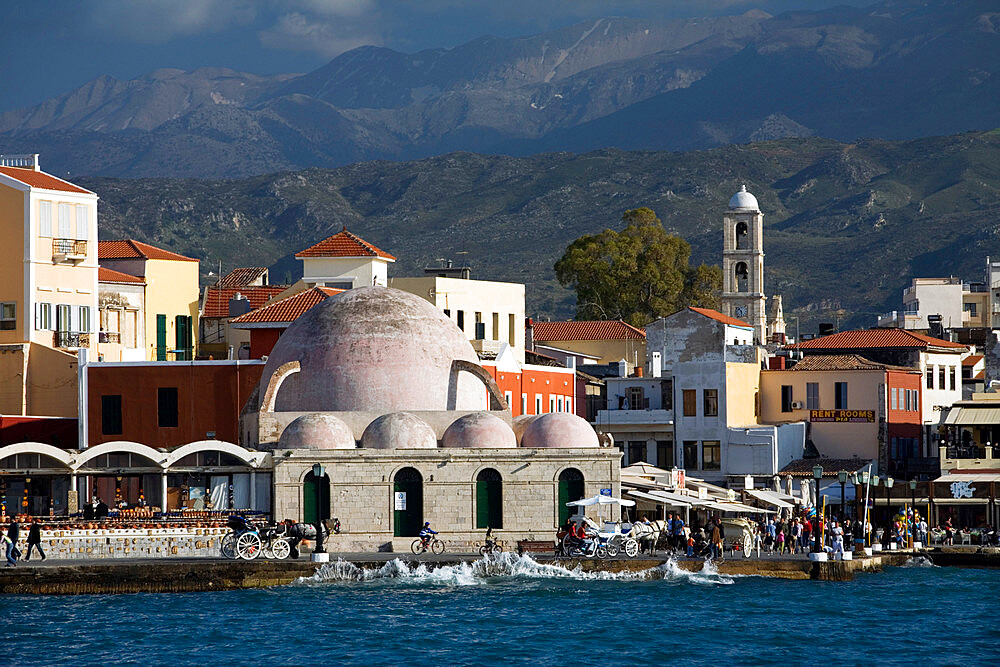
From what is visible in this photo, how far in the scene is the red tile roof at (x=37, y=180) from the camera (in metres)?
56.6

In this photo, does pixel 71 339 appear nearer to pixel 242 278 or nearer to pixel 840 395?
pixel 840 395

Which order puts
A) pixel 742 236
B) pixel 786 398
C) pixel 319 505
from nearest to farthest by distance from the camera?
1. pixel 319 505
2. pixel 786 398
3. pixel 742 236

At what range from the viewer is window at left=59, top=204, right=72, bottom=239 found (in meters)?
56.9

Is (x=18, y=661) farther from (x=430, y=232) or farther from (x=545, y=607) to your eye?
(x=430, y=232)

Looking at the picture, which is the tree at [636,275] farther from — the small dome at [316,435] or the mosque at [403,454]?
the small dome at [316,435]

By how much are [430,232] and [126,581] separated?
149 m

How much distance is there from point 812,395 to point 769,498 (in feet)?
37.8

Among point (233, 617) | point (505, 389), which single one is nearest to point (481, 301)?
point (505, 389)

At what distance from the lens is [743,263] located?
3688 inches

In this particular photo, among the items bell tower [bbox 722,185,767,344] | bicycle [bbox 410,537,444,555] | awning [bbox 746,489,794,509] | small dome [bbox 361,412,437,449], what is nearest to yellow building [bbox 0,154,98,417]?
small dome [bbox 361,412,437,449]

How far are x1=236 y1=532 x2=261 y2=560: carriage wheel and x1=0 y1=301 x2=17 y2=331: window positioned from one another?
17.6 meters

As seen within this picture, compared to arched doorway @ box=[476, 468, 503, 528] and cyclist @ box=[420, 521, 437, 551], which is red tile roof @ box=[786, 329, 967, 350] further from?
cyclist @ box=[420, 521, 437, 551]

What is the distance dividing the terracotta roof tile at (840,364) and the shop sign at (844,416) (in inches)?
62.8

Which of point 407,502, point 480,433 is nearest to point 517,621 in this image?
point 407,502
